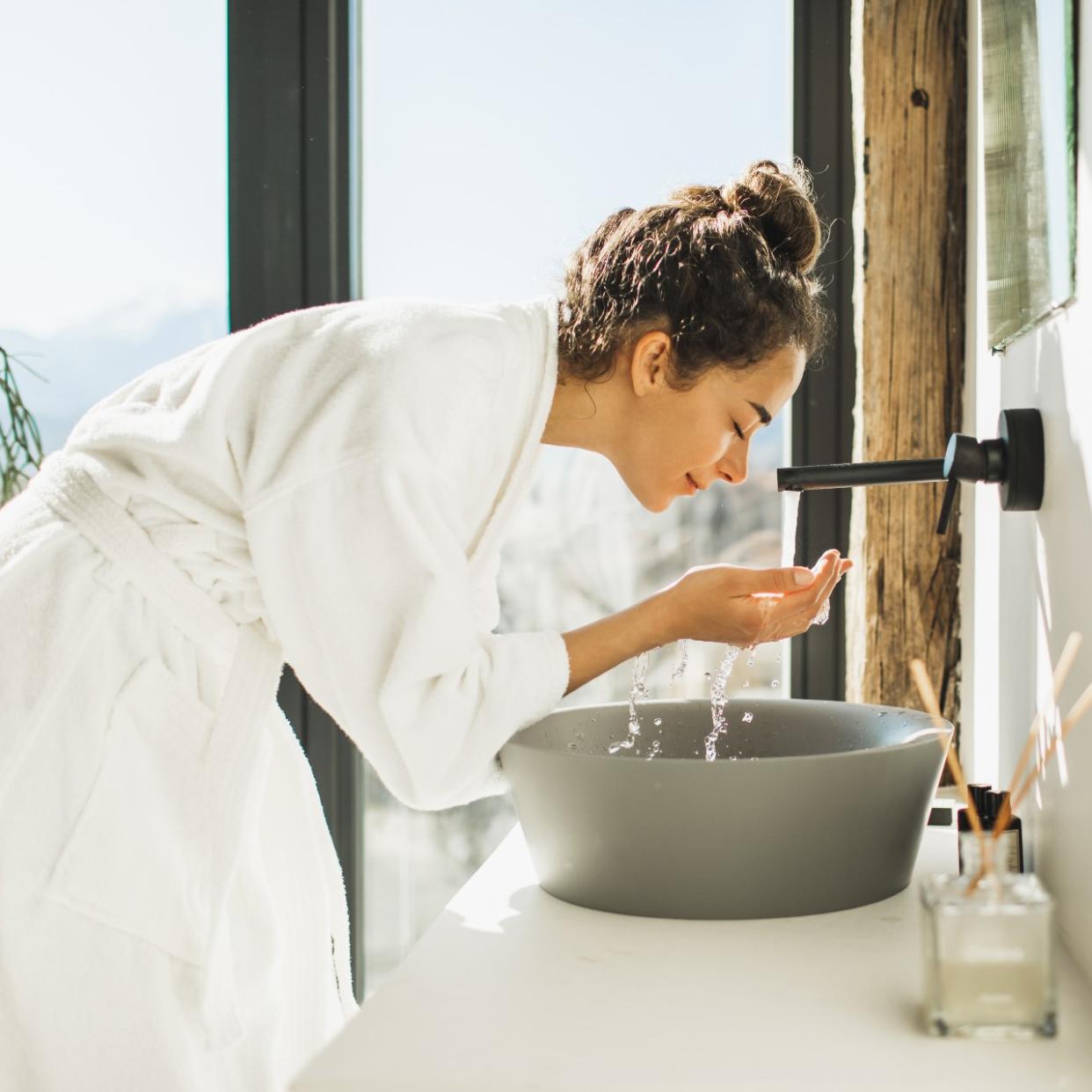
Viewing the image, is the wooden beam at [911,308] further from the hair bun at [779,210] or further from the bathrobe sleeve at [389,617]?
the bathrobe sleeve at [389,617]

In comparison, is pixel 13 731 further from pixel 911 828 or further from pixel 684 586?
pixel 911 828

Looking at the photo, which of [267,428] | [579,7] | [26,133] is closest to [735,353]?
[267,428]

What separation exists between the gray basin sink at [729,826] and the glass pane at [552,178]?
0.97 m

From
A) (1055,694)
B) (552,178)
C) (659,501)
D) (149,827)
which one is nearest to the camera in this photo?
(1055,694)

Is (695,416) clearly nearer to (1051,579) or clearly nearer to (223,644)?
(1051,579)

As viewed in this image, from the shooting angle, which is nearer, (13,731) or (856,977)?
(856,977)

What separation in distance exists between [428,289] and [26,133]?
737 millimetres

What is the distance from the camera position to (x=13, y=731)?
1.09 m

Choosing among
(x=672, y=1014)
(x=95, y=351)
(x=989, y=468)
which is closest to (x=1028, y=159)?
(x=989, y=468)

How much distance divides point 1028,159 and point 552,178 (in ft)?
3.42

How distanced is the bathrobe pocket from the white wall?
731 millimetres

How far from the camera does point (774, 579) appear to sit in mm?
1136

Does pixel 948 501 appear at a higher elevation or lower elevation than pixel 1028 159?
lower

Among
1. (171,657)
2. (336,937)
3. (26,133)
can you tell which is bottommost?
(336,937)
